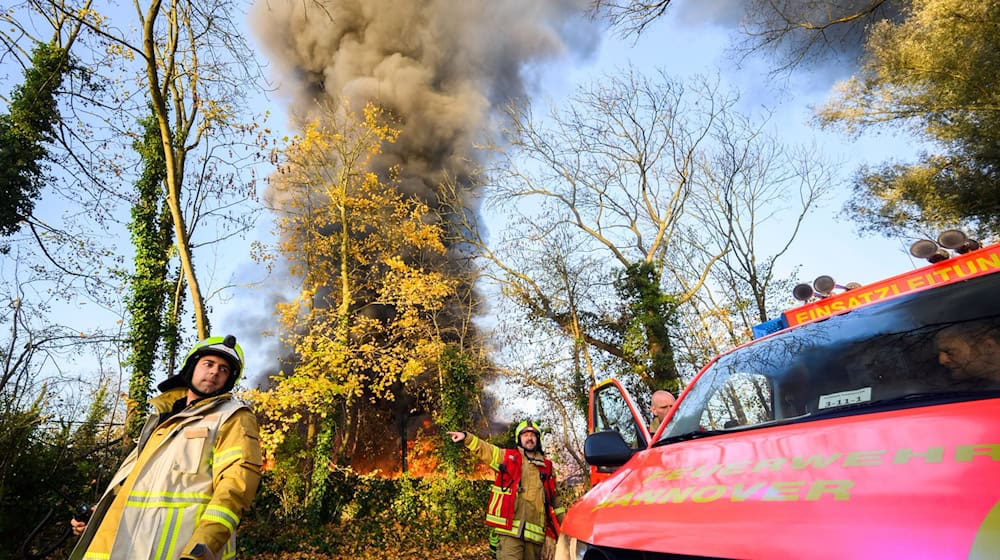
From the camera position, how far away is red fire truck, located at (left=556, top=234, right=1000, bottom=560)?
0.88m

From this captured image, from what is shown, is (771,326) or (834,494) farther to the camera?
(771,326)

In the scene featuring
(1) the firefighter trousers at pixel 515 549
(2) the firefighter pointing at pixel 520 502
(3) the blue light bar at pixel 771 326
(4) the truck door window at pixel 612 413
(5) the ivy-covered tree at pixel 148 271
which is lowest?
(1) the firefighter trousers at pixel 515 549

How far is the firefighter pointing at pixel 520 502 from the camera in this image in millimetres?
5117

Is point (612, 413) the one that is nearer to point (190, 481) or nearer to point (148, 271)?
point (190, 481)

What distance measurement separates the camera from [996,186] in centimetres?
1367

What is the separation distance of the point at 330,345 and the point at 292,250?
173 inches

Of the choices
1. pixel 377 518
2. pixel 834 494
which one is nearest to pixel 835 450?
pixel 834 494

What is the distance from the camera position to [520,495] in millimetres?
5246

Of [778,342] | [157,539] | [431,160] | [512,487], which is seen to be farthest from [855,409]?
[431,160]

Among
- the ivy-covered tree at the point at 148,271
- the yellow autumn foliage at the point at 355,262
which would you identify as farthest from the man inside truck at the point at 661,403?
the yellow autumn foliage at the point at 355,262

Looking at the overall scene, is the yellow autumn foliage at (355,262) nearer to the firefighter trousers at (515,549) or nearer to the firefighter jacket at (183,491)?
the firefighter trousers at (515,549)

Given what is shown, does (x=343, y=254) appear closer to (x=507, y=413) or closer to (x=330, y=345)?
(x=330, y=345)

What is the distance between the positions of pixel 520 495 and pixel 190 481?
11.5ft

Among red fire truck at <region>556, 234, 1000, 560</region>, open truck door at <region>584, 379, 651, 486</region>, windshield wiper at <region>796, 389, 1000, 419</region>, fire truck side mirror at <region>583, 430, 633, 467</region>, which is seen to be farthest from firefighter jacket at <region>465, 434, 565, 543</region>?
windshield wiper at <region>796, 389, 1000, 419</region>
